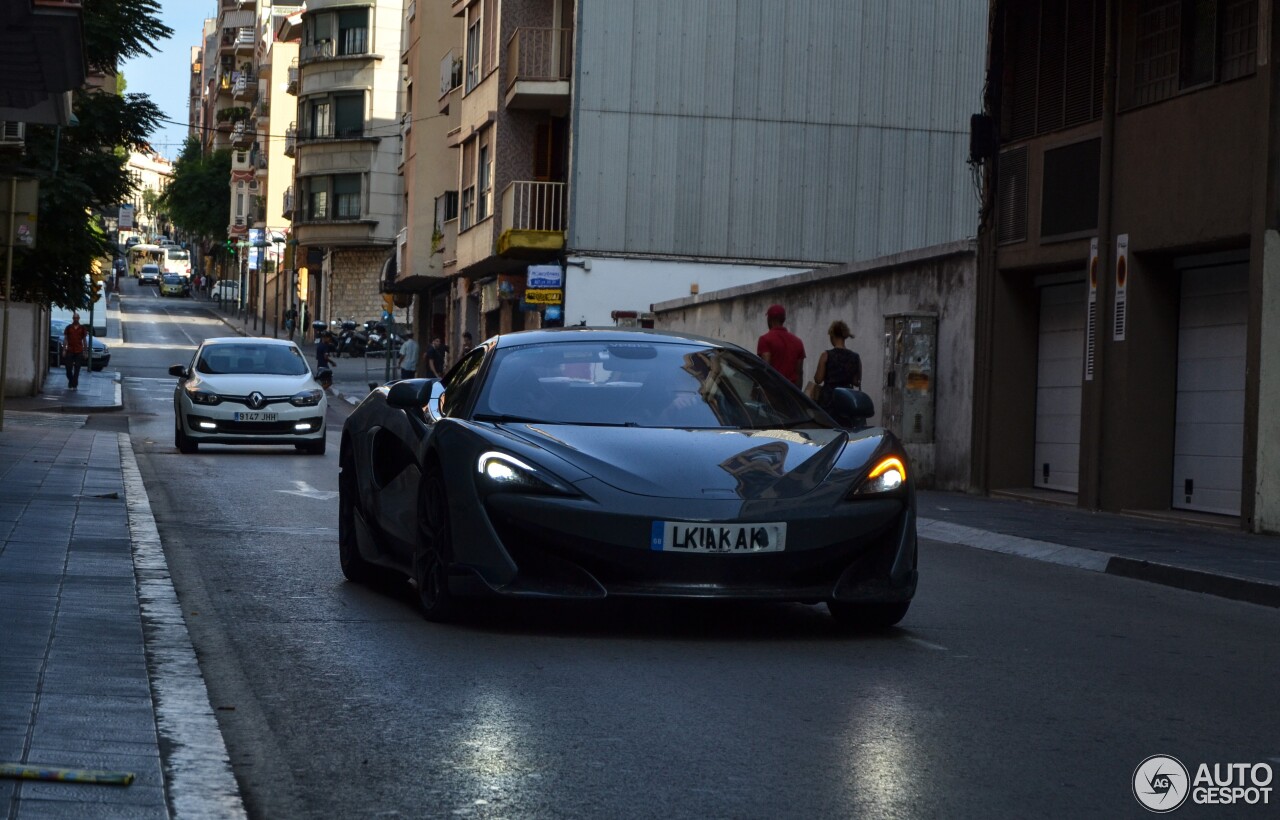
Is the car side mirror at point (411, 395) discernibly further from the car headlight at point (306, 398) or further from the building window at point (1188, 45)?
the car headlight at point (306, 398)

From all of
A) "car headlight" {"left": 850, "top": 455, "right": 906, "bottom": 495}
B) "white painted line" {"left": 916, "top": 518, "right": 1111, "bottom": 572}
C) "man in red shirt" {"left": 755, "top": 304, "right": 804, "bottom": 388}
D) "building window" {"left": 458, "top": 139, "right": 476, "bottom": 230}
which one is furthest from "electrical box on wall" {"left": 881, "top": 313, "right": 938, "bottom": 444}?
"building window" {"left": 458, "top": 139, "right": 476, "bottom": 230}

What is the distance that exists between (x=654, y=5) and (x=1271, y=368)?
2460 centimetres

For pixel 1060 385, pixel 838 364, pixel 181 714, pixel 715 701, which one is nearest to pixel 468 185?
pixel 1060 385

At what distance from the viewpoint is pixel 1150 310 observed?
1847 cm

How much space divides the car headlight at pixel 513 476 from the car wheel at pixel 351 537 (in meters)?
2.23

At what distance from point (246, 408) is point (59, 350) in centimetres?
3832

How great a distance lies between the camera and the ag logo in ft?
16.8

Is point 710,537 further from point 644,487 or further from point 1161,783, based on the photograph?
point 1161,783

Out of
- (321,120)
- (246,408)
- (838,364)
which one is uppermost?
(321,120)

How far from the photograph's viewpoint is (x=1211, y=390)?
17922 millimetres

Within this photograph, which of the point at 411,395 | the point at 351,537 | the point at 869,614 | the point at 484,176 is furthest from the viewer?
the point at 484,176

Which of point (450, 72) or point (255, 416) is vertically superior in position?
point (450, 72)

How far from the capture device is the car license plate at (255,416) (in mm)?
24094

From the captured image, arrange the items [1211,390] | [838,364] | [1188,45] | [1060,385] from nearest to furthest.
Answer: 1. [1188,45]
2. [1211,390]
3. [838,364]
4. [1060,385]
